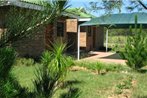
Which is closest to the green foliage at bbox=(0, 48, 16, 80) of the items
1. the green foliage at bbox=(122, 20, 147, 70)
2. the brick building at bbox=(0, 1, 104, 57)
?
the green foliage at bbox=(122, 20, 147, 70)

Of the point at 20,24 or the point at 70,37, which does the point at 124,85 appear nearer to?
the point at 20,24

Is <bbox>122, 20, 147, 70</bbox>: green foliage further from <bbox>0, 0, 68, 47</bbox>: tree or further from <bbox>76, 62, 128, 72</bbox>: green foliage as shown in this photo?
<bbox>0, 0, 68, 47</bbox>: tree

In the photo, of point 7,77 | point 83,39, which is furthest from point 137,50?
point 83,39

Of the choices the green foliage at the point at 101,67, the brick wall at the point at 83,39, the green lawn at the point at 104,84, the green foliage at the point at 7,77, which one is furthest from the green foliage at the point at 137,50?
the brick wall at the point at 83,39

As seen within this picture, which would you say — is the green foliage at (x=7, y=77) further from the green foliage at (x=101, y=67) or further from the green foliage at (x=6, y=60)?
the green foliage at (x=101, y=67)

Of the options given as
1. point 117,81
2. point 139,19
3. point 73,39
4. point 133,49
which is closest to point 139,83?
point 117,81

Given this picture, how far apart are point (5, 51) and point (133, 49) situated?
1378 centimetres

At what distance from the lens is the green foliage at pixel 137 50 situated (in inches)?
590

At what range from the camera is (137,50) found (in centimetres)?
1509

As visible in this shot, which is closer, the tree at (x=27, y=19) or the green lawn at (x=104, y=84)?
the tree at (x=27, y=19)

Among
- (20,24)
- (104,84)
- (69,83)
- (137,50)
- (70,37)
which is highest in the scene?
(20,24)

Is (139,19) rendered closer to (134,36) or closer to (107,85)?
(134,36)

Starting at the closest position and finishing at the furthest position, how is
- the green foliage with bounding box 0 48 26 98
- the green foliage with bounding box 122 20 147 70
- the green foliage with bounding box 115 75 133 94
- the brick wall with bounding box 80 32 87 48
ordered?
the green foliage with bounding box 0 48 26 98 → the green foliage with bounding box 115 75 133 94 → the green foliage with bounding box 122 20 147 70 → the brick wall with bounding box 80 32 87 48

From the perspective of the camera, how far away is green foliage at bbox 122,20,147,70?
14977mm
